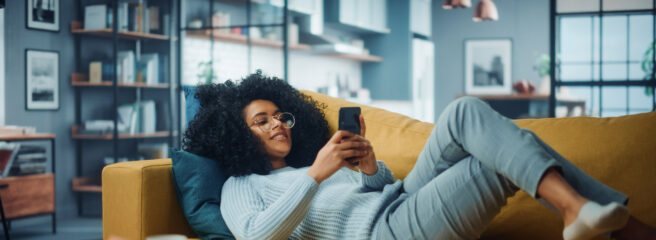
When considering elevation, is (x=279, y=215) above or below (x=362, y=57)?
below

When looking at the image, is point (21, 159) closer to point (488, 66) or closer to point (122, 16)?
point (122, 16)

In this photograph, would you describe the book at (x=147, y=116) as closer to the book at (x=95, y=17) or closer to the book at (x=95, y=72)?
the book at (x=95, y=72)

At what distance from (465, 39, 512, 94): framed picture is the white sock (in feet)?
25.7

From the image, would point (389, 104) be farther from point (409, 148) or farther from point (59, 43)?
point (409, 148)

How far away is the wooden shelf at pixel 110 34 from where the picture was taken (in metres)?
4.50

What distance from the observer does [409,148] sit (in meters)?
1.92

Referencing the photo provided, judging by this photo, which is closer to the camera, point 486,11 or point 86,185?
point 86,185

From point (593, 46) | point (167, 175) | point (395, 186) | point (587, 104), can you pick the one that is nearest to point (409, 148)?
point (395, 186)

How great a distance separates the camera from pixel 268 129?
6.02 ft

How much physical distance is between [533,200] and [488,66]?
7.30 m

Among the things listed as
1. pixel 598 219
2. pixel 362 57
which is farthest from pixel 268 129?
pixel 362 57

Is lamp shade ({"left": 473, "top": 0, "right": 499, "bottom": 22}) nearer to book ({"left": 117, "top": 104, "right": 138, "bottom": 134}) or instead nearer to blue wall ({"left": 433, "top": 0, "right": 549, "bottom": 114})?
blue wall ({"left": 433, "top": 0, "right": 549, "bottom": 114})

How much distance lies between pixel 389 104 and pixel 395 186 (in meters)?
5.74

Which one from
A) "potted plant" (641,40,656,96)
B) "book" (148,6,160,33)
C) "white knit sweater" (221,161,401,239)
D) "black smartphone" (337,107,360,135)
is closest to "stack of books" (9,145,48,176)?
"book" (148,6,160,33)
